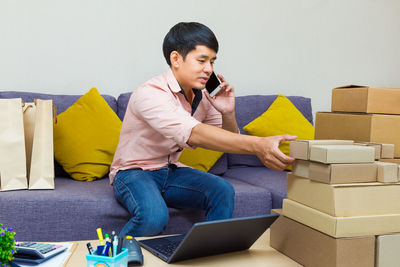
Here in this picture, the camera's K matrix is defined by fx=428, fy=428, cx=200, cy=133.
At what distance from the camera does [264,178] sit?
221cm

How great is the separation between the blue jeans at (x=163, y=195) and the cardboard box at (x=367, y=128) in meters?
0.50

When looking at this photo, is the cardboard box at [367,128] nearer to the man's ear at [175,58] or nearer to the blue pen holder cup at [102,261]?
the man's ear at [175,58]

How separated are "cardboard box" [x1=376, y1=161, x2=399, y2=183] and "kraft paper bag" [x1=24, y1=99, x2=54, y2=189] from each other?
136 centimetres

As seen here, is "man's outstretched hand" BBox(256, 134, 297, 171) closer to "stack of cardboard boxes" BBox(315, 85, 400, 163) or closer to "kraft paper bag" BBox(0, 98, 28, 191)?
"stack of cardboard boxes" BBox(315, 85, 400, 163)

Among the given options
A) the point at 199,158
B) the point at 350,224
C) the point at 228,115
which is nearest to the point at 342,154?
the point at 350,224

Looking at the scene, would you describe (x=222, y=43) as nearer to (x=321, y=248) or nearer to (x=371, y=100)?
(x=371, y=100)

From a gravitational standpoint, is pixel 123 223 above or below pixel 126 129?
below

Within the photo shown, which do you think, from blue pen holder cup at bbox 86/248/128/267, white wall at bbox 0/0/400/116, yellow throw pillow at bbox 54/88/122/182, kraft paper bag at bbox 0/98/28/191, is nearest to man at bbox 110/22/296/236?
yellow throw pillow at bbox 54/88/122/182

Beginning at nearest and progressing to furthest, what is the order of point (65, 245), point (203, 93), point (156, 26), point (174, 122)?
point (65, 245)
point (174, 122)
point (203, 93)
point (156, 26)

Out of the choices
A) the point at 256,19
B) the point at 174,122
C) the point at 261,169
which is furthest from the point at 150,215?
the point at 256,19

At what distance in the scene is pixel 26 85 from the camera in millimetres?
2498

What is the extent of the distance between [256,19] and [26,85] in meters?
1.53

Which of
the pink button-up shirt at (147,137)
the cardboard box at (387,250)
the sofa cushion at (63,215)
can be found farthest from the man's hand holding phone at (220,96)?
the cardboard box at (387,250)

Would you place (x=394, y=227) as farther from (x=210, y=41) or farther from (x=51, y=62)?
(x=51, y=62)
